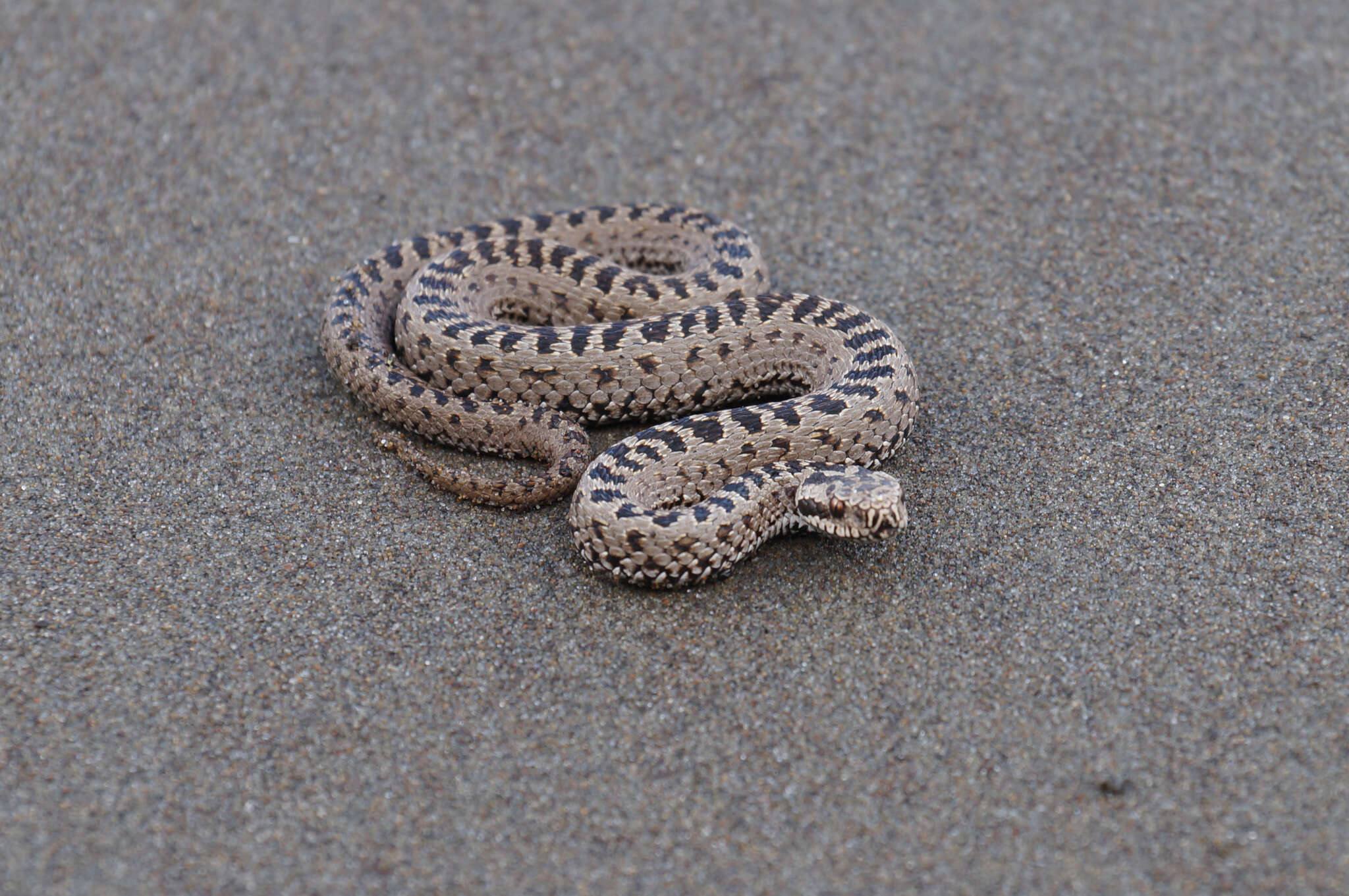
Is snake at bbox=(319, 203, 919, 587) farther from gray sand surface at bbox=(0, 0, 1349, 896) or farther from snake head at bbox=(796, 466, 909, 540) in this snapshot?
gray sand surface at bbox=(0, 0, 1349, 896)

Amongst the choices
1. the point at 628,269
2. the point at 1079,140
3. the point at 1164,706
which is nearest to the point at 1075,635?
the point at 1164,706

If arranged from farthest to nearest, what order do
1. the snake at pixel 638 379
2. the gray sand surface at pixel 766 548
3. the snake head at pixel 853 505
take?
the snake at pixel 638 379 < the snake head at pixel 853 505 < the gray sand surface at pixel 766 548

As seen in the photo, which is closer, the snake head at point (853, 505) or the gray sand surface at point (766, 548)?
the gray sand surface at point (766, 548)

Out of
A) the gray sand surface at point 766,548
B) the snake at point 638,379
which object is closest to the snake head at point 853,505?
the snake at point 638,379

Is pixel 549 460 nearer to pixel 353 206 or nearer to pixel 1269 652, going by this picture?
pixel 353 206

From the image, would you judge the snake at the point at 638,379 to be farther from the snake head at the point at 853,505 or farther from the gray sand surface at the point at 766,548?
the gray sand surface at the point at 766,548
